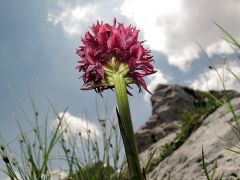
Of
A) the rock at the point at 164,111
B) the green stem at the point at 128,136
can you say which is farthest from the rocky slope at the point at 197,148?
the green stem at the point at 128,136

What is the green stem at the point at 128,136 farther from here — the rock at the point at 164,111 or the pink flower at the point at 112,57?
the rock at the point at 164,111

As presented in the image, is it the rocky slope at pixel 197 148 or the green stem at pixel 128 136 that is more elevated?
the rocky slope at pixel 197 148

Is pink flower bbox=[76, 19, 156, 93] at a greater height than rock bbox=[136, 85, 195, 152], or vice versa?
rock bbox=[136, 85, 195, 152]

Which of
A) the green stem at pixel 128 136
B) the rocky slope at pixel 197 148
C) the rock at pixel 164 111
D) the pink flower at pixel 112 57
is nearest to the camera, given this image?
the green stem at pixel 128 136

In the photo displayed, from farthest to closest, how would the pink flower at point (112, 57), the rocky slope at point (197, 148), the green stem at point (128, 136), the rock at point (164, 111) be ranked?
the rock at point (164, 111)
the rocky slope at point (197, 148)
the pink flower at point (112, 57)
the green stem at point (128, 136)

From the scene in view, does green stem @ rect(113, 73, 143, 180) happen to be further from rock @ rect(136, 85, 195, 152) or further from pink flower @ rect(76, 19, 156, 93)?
rock @ rect(136, 85, 195, 152)

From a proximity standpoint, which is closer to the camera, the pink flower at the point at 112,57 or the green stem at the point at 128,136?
the green stem at the point at 128,136

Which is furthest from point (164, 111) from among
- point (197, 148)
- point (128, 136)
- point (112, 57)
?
point (128, 136)

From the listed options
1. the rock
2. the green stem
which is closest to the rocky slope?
the rock

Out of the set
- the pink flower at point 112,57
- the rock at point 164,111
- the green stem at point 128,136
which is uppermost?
the rock at point 164,111
